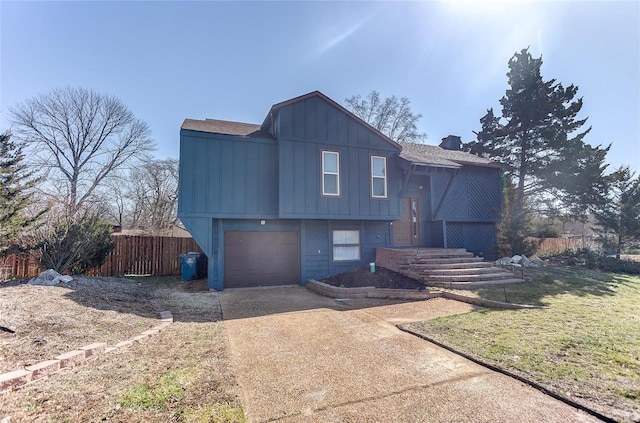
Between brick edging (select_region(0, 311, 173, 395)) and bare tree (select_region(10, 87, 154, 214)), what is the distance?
18962 mm

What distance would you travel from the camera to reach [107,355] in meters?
3.72

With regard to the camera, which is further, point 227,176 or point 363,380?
point 227,176

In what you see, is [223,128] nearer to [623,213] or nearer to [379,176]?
[379,176]

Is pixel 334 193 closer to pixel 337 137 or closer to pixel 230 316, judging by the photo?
pixel 337 137

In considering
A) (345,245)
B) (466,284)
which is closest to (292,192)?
(345,245)

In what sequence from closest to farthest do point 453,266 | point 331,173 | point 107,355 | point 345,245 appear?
point 107,355, point 453,266, point 331,173, point 345,245

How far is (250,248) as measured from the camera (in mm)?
10141

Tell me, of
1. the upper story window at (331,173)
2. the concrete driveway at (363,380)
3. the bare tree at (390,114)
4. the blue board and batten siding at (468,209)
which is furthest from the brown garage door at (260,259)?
the bare tree at (390,114)

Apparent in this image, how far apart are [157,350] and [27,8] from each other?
9.01 m

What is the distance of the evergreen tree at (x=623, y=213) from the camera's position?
14711mm

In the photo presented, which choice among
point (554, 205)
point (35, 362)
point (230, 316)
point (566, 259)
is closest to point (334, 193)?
point (230, 316)

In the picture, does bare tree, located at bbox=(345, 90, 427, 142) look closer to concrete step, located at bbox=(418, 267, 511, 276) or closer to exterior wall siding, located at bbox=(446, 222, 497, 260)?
exterior wall siding, located at bbox=(446, 222, 497, 260)

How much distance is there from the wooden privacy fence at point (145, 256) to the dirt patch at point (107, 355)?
6217 mm

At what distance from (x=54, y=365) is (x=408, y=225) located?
11.9m
